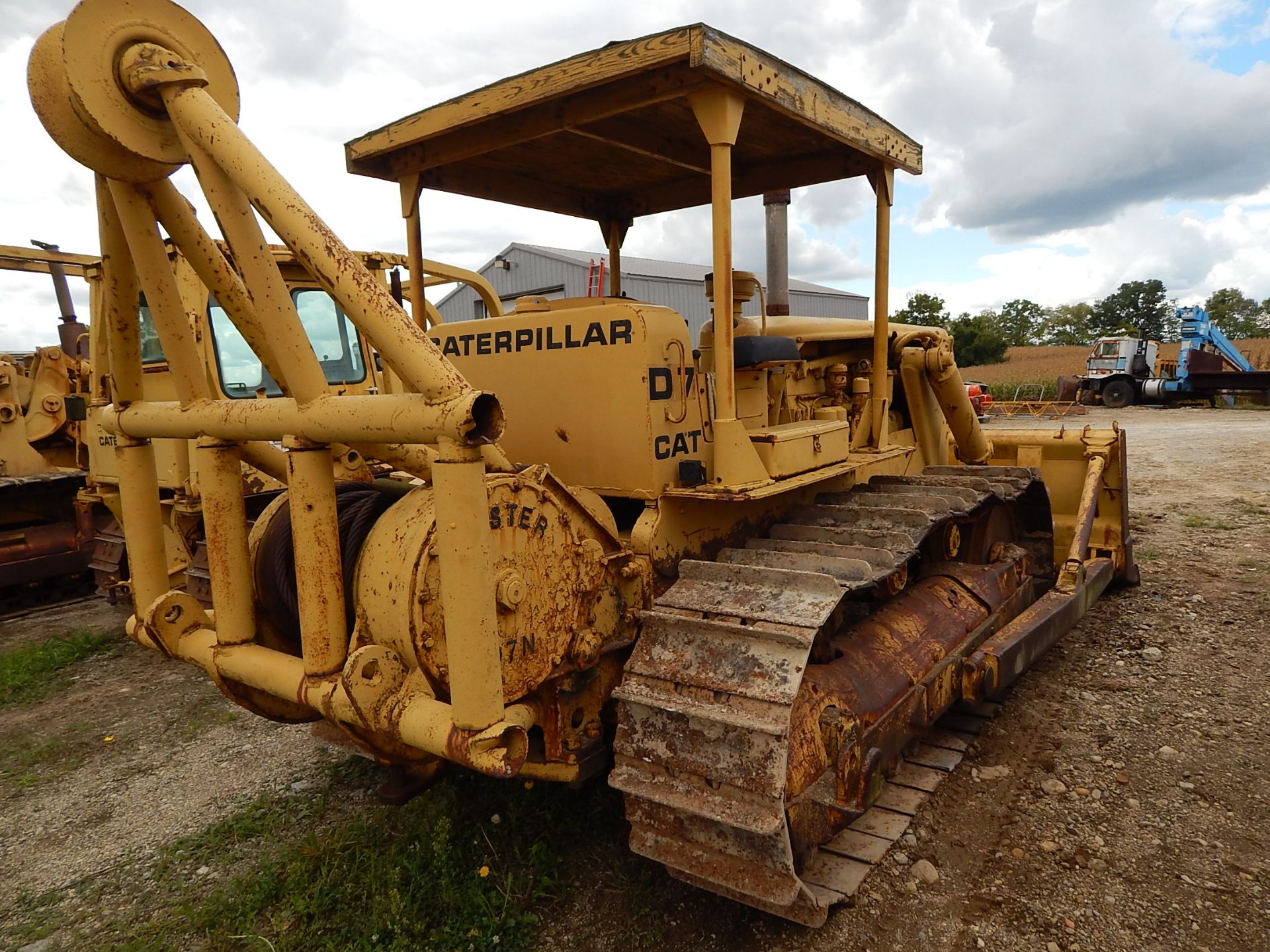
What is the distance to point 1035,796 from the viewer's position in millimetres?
3525

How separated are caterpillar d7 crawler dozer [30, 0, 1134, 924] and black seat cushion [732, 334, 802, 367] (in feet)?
0.04

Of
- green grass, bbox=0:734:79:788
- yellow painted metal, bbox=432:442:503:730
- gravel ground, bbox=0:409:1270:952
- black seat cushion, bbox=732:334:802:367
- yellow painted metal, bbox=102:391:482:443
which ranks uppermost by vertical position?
black seat cushion, bbox=732:334:802:367

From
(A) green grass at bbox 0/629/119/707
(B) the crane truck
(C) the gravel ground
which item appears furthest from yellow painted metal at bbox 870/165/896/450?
(B) the crane truck

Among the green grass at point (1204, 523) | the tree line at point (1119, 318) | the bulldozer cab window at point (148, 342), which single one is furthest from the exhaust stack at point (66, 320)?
the tree line at point (1119, 318)

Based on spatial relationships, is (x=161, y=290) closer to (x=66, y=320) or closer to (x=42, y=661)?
(x=42, y=661)

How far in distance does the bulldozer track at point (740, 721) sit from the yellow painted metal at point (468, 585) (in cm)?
61

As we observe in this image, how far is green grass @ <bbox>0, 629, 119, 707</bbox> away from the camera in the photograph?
5477 mm

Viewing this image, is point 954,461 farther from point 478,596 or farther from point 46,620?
point 46,620

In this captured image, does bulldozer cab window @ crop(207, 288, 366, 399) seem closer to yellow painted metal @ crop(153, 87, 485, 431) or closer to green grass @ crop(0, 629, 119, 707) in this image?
green grass @ crop(0, 629, 119, 707)

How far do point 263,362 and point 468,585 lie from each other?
38.5 inches

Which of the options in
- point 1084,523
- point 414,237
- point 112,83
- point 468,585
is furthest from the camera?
point 1084,523

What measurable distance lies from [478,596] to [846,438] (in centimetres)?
233

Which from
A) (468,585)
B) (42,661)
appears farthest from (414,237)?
(42,661)

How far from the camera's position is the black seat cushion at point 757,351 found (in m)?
3.44
